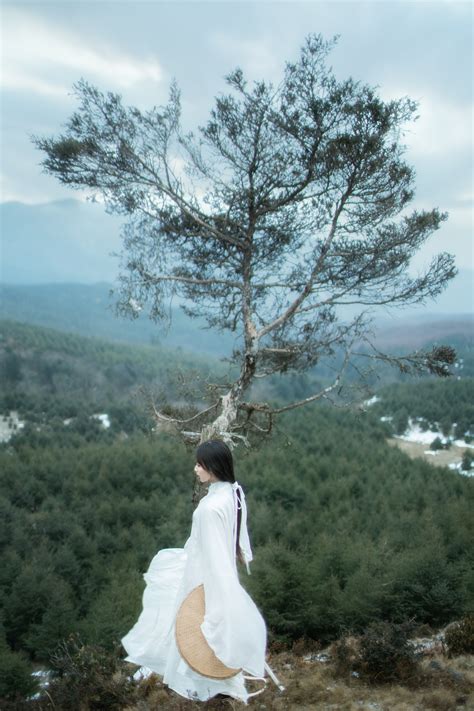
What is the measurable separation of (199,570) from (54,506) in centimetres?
1486

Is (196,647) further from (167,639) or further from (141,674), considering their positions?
(141,674)

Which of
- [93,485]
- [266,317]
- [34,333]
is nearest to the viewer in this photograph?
[266,317]

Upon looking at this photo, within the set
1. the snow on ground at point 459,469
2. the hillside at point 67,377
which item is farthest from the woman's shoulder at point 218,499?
the hillside at point 67,377

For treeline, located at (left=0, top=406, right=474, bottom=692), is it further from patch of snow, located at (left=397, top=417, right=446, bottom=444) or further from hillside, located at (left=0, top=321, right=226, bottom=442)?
hillside, located at (left=0, top=321, right=226, bottom=442)

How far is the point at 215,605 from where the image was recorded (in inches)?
128

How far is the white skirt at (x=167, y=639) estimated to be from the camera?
10.9 ft

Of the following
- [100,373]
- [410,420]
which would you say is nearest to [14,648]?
[410,420]

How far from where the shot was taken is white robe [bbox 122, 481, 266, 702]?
324 centimetres

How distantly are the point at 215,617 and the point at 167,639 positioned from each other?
1.58ft

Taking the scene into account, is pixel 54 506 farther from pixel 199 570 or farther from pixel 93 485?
pixel 199 570

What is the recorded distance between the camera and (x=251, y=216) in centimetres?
700

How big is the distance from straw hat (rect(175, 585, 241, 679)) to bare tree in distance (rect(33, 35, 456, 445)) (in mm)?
2870

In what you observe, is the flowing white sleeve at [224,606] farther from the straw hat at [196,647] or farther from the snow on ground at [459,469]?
the snow on ground at [459,469]

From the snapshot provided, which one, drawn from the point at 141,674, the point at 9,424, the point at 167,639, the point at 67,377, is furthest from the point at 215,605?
the point at 67,377
